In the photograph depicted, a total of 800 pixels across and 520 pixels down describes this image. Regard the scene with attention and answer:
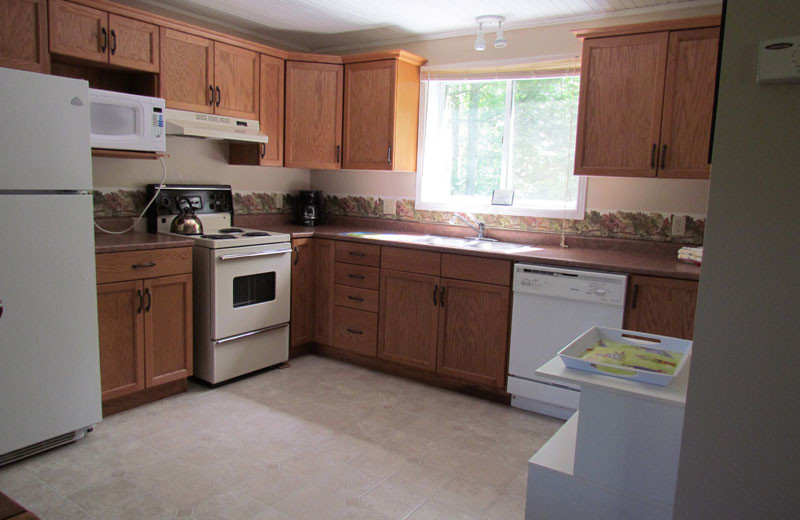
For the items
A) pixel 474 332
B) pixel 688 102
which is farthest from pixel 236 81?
pixel 688 102

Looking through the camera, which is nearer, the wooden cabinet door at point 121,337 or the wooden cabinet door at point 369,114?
the wooden cabinet door at point 121,337

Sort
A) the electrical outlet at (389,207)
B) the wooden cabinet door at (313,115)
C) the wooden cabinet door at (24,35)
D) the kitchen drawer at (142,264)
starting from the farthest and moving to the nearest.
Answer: the electrical outlet at (389,207), the wooden cabinet door at (313,115), the kitchen drawer at (142,264), the wooden cabinet door at (24,35)

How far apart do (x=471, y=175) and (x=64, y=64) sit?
261 cm

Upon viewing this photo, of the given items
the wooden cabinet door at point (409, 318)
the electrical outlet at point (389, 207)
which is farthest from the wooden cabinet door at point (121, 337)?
the electrical outlet at point (389, 207)

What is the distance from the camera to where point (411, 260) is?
357 centimetres

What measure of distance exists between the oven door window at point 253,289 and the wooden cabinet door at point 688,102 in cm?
247

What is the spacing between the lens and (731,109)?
1.17 meters

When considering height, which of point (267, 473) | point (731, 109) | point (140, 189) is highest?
point (731, 109)

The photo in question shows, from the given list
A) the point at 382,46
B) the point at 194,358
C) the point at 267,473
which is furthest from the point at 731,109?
the point at 382,46

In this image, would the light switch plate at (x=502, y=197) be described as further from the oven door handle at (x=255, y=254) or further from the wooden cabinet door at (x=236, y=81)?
the wooden cabinet door at (x=236, y=81)

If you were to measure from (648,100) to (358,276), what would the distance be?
2.05 m

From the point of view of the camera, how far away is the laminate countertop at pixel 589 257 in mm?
2792

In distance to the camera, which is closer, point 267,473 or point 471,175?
point 267,473

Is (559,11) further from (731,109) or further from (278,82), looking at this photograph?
(731,109)
